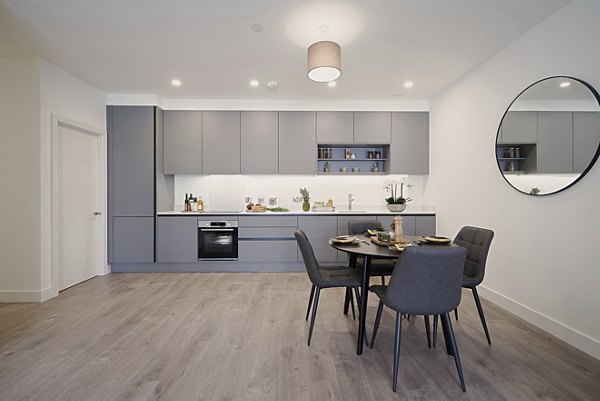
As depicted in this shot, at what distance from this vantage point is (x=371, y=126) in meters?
4.73

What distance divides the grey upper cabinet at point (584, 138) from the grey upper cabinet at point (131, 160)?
16.0 feet

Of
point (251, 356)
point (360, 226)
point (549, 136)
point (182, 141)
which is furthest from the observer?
point (182, 141)

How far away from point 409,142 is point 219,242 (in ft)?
11.2

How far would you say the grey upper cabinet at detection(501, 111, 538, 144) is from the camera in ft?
8.87

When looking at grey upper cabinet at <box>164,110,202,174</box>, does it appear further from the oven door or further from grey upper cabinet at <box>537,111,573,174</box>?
grey upper cabinet at <box>537,111,573,174</box>

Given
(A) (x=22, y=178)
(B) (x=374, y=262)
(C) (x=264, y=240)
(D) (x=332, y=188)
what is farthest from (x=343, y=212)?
(A) (x=22, y=178)

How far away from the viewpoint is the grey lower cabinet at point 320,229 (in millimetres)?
4445

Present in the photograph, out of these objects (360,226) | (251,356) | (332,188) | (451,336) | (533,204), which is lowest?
(251,356)

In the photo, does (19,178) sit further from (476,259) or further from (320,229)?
(476,259)

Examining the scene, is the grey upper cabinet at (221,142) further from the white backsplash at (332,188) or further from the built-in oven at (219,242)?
the built-in oven at (219,242)

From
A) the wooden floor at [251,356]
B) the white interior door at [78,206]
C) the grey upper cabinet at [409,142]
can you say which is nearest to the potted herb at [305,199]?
the grey upper cabinet at [409,142]

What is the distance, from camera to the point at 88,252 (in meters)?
4.14

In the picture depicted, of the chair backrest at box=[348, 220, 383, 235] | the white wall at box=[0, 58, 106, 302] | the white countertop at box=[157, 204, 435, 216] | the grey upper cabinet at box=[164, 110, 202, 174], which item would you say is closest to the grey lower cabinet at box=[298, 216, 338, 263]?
the white countertop at box=[157, 204, 435, 216]

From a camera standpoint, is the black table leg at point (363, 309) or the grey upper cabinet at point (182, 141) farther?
the grey upper cabinet at point (182, 141)
